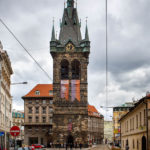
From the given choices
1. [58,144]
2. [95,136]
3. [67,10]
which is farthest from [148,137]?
[95,136]

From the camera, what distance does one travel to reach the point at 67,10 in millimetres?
91000

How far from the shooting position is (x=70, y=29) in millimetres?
88500

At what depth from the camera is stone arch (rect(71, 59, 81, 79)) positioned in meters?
84.6

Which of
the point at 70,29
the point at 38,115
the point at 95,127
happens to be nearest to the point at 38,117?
the point at 38,115

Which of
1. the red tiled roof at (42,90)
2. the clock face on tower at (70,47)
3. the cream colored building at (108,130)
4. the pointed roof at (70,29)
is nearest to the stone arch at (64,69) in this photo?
the clock face on tower at (70,47)

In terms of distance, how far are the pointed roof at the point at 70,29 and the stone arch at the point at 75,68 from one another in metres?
5.08

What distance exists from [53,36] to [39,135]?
2829 cm

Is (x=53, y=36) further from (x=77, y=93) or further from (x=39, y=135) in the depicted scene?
(x=39, y=135)

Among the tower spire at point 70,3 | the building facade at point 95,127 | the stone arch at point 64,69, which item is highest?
the tower spire at point 70,3

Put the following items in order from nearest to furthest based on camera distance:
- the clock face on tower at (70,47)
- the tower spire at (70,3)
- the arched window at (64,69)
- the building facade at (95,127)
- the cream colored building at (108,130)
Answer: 1. the arched window at (64,69)
2. the clock face on tower at (70,47)
3. the tower spire at (70,3)
4. the building facade at (95,127)
5. the cream colored building at (108,130)

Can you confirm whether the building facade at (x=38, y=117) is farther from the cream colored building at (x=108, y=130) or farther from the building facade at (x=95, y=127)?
the cream colored building at (x=108, y=130)

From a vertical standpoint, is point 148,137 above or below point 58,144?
above

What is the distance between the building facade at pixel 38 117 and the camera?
319 ft

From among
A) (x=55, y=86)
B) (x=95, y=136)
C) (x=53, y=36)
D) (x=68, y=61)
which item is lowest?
(x=95, y=136)
